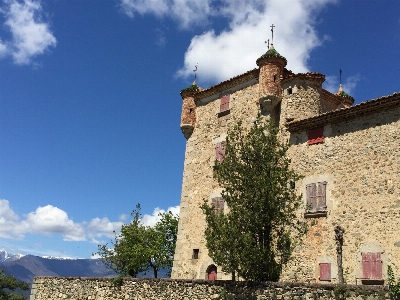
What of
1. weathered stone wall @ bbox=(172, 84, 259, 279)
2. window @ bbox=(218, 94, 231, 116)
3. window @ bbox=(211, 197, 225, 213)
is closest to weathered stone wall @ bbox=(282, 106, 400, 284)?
window @ bbox=(211, 197, 225, 213)

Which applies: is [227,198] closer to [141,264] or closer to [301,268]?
[301,268]

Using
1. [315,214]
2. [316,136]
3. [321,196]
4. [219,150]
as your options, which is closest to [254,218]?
[315,214]

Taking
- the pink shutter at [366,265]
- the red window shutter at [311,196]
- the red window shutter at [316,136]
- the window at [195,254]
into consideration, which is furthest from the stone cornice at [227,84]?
the pink shutter at [366,265]

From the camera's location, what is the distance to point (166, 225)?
36125 millimetres

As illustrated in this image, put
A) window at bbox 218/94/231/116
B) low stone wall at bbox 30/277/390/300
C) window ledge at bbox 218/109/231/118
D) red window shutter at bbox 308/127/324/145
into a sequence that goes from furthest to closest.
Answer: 1. window at bbox 218/94/231/116
2. window ledge at bbox 218/109/231/118
3. red window shutter at bbox 308/127/324/145
4. low stone wall at bbox 30/277/390/300

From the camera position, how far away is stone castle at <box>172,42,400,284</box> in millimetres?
15258

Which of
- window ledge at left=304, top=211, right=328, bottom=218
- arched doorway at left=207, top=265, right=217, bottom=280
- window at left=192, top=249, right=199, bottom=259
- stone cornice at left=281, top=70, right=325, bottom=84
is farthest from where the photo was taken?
window at left=192, top=249, right=199, bottom=259

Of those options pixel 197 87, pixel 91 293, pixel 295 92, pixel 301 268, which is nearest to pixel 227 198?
pixel 301 268

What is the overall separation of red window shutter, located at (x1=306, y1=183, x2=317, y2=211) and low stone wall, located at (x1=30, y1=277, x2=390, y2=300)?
5726 millimetres

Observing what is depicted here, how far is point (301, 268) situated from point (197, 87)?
1210cm

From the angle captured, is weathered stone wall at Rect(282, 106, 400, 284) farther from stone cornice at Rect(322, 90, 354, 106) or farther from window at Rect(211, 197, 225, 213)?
window at Rect(211, 197, 225, 213)

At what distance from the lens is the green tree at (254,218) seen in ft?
44.0

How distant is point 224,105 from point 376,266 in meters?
11.3

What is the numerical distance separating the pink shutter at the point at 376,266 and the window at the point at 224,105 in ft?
34.4
